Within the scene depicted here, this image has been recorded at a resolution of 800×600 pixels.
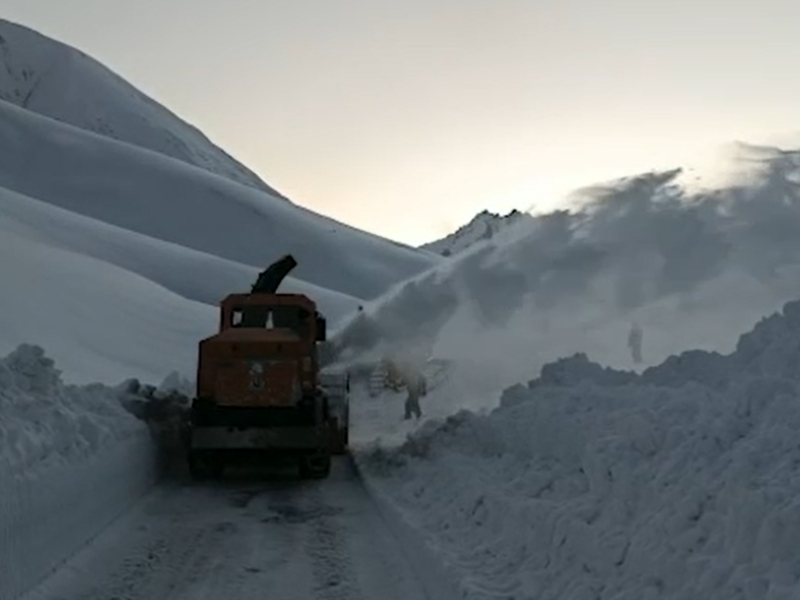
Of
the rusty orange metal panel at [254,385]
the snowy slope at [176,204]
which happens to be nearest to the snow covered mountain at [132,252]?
the snowy slope at [176,204]

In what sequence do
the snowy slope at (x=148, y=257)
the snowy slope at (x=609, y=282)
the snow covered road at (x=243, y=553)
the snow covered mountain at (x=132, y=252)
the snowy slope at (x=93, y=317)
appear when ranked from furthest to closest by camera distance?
1. the snowy slope at (x=148, y=257)
2. the snow covered mountain at (x=132, y=252)
3. the snowy slope at (x=93, y=317)
4. the snowy slope at (x=609, y=282)
5. the snow covered road at (x=243, y=553)

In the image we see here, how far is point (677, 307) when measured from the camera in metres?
24.1

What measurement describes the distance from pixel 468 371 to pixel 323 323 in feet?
40.5

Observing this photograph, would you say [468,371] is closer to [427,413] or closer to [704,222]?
[427,413]

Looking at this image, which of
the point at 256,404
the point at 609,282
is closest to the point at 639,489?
the point at 256,404

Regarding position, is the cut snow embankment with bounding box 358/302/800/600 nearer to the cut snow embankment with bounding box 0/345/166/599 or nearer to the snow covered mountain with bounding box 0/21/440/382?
the cut snow embankment with bounding box 0/345/166/599

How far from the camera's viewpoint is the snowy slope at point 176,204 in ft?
379

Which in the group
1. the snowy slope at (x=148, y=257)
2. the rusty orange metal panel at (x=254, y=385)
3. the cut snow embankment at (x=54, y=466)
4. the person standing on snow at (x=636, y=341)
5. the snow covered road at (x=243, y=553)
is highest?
the snowy slope at (x=148, y=257)

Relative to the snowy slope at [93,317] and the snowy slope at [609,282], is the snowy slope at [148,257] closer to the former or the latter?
the snowy slope at [93,317]

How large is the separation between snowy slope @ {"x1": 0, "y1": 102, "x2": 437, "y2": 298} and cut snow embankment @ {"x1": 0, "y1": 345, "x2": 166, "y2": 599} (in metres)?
99.0

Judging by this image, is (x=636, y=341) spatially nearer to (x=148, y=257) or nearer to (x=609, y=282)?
(x=609, y=282)

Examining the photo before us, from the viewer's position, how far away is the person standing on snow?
78.5 feet

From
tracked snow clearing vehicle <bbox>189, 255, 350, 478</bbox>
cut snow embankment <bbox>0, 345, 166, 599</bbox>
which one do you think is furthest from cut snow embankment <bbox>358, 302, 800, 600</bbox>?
cut snow embankment <bbox>0, 345, 166, 599</bbox>

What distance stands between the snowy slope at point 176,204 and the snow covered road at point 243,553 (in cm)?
9978
